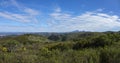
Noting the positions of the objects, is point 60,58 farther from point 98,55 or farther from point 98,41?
point 98,41

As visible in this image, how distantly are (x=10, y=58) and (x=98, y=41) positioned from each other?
12559 mm

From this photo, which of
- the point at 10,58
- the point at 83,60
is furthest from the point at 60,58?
the point at 10,58

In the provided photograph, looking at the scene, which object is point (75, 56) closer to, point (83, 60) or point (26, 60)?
point (83, 60)

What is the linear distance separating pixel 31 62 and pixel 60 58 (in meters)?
1.13

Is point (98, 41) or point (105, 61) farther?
point (98, 41)

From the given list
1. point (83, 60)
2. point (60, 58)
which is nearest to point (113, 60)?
point (83, 60)

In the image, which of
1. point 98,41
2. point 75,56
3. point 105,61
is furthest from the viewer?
point 98,41

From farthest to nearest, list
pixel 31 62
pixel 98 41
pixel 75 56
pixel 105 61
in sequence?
pixel 98 41, pixel 105 61, pixel 75 56, pixel 31 62

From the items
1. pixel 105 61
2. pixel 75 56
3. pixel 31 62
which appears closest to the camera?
pixel 31 62

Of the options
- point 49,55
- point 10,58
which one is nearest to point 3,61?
point 10,58

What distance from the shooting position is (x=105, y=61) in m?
9.66

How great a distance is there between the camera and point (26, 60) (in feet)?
27.4

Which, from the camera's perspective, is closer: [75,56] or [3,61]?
[3,61]

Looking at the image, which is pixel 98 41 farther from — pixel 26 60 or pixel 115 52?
pixel 26 60
